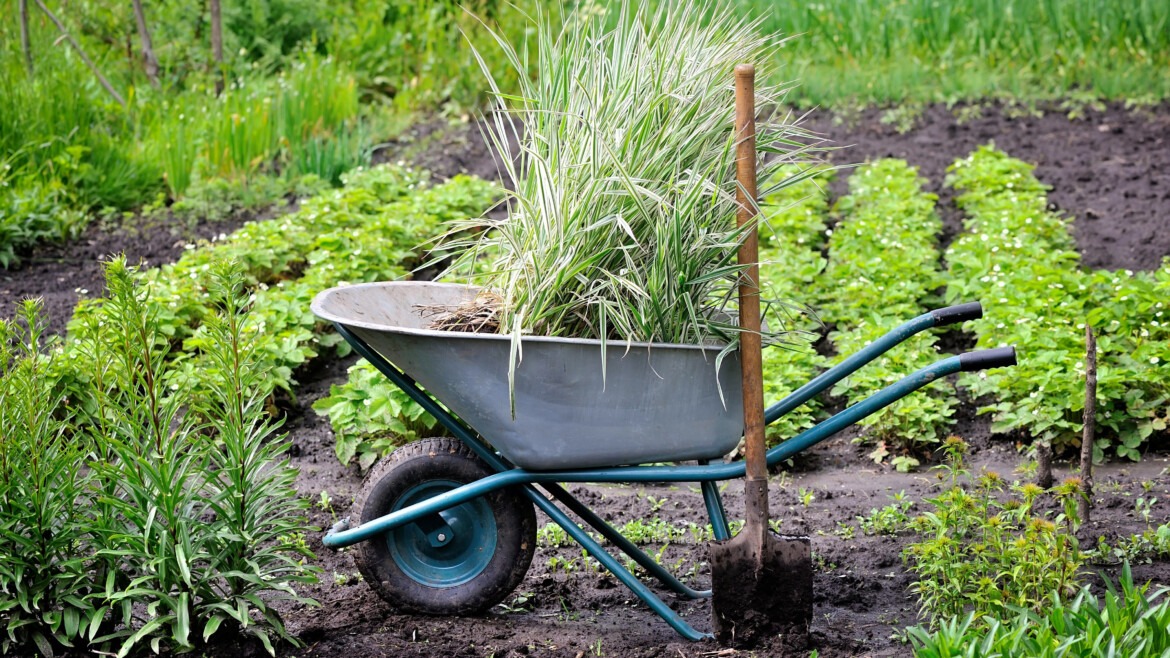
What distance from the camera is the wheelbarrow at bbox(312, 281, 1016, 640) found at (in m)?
2.42

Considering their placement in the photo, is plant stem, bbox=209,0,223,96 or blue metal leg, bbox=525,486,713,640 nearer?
blue metal leg, bbox=525,486,713,640

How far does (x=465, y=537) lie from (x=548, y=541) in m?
0.56

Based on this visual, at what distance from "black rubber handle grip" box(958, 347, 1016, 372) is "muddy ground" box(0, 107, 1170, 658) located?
663 mm

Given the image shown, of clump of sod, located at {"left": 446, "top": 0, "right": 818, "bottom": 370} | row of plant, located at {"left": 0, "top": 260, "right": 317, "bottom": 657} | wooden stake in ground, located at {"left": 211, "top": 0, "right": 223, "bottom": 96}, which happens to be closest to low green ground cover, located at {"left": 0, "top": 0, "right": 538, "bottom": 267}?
wooden stake in ground, located at {"left": 211, "top": 0, "right": 223, "bottom": 96}

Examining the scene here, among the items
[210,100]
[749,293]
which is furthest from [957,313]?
[210,100]

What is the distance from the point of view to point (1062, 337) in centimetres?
390

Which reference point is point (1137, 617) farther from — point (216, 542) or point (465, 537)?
point (216, 542)

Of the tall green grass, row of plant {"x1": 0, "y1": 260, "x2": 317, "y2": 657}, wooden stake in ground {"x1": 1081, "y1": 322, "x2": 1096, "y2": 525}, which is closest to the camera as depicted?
row of plant {"x1": 0, "y1": 260, "x2": 317, "y2": 657}

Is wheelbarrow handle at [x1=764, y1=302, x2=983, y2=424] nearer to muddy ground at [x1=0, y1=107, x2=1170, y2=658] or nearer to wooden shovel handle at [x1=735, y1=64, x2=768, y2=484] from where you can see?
wooden shovel handle at [x1=735, y1=64, x2=768, y2=484]

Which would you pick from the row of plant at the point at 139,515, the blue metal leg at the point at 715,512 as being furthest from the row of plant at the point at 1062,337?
the row of plant at the point at 139,515

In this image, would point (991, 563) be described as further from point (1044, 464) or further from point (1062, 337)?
point (1062, 337)

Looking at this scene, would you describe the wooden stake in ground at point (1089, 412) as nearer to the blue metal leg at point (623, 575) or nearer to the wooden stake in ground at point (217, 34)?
the blue metal leg at point (623, 575)

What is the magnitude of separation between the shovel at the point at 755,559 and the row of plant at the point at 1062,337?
160cm

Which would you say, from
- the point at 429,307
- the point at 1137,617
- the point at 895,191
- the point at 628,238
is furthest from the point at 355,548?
the point at 895,191
